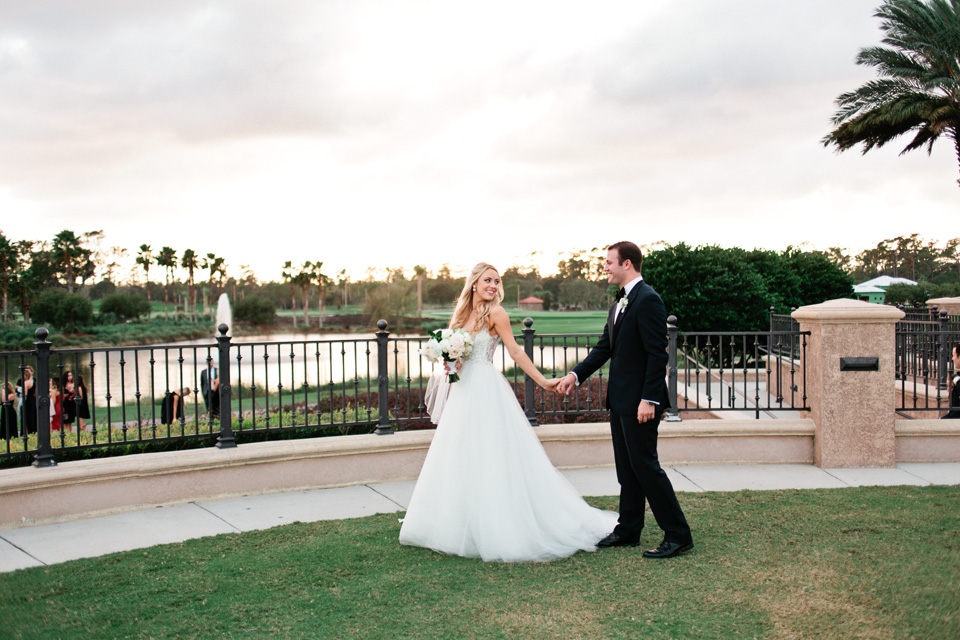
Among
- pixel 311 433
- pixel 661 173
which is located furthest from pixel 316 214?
pixel 311 433

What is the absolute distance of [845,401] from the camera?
705cm

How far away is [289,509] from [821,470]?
5.50m

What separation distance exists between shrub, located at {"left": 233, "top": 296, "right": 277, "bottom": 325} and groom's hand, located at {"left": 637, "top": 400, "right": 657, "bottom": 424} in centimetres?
7529

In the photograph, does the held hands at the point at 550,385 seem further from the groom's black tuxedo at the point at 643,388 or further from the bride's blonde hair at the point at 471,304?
the bride's blonde hair at the point at 471,304

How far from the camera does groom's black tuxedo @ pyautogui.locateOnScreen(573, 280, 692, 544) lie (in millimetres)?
4227

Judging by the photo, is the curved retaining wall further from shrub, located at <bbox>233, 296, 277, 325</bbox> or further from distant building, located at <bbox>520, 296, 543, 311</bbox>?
shrub, located at <bbox>233, 296, 277, 325</bbox>

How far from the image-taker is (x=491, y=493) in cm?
450

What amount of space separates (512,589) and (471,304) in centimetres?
202

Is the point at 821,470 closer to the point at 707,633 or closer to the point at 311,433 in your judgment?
the point at 707,633

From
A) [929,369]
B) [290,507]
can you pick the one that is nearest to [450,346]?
[290,507]

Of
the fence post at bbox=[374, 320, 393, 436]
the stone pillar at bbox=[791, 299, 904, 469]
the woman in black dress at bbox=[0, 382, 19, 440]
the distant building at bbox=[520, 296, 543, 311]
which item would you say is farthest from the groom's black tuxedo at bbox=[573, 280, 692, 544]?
the distant building at bbox=[520, 296, 543, 311]

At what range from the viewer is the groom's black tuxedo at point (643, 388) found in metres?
4.23

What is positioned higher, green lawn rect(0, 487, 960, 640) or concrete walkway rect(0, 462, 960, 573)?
green lawn rect(0, 487, 960, 640)

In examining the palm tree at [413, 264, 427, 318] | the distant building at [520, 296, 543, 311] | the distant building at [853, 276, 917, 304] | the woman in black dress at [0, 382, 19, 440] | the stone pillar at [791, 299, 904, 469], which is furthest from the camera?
the palm tree at [413, 264, 427, 318]
